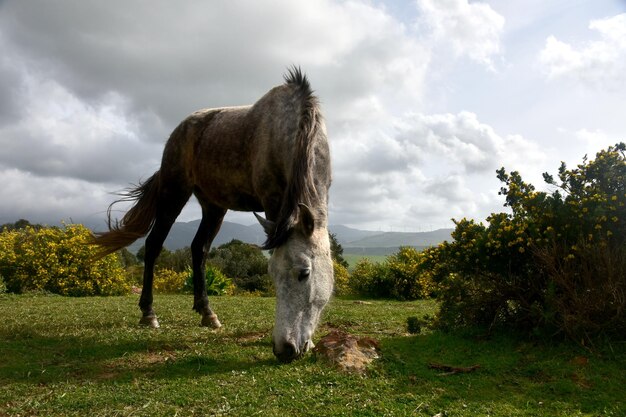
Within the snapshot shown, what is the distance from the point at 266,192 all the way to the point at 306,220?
1.11 m

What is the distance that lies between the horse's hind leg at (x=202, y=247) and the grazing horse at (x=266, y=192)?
2cm

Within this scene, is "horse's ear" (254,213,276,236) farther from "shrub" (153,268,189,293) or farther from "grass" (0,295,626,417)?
"shrub" (153,268,189,293)

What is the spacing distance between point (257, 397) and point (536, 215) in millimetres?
4122

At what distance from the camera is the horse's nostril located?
4168mm

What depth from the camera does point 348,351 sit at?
175 inches

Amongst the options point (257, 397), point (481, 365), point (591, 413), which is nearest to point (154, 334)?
point (257, 397)

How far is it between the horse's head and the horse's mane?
10cm

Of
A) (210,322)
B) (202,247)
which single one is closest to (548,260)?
(210,322)

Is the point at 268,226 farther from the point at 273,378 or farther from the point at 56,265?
the point at 56,265

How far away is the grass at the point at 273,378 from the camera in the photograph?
3496mm

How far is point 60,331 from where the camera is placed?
20.4 ft

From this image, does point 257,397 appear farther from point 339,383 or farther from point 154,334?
point 154,334

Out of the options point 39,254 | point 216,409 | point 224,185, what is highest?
point 224,185

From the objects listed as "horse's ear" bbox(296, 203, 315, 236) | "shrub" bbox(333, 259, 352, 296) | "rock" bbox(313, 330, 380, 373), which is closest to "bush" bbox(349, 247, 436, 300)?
"shrub" bbox(333, 259, 352, 296)
